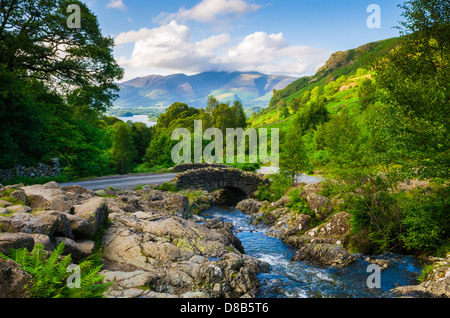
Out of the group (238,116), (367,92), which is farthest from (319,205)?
(238,116)

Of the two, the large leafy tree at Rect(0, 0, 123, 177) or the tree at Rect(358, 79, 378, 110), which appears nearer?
the tree at Rect(358, 79, 378, 110)

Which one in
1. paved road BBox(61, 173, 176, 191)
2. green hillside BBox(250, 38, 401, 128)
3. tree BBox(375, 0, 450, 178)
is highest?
green hillside BBox(250, 38, 401, 128)

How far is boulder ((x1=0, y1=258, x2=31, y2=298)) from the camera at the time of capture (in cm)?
434

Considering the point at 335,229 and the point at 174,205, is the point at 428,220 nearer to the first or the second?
the point at 335,229

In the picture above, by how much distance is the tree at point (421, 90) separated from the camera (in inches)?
436

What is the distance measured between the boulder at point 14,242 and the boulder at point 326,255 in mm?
11474

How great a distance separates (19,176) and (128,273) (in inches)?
753

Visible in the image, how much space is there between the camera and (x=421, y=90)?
11109 millimetres

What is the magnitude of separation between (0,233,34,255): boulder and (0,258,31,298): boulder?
Result: 2.50 ft

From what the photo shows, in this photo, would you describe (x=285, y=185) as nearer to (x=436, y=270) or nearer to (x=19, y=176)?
(x=436, y=270)

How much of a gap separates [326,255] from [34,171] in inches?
893

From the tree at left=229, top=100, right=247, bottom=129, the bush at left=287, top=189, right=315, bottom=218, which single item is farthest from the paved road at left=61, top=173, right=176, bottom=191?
the tree at left=229, top=100, right=247, bottom=129

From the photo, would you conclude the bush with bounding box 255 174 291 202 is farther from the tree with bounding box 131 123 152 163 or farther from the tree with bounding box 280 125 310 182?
the tree with bounding box 131 123 152 163
